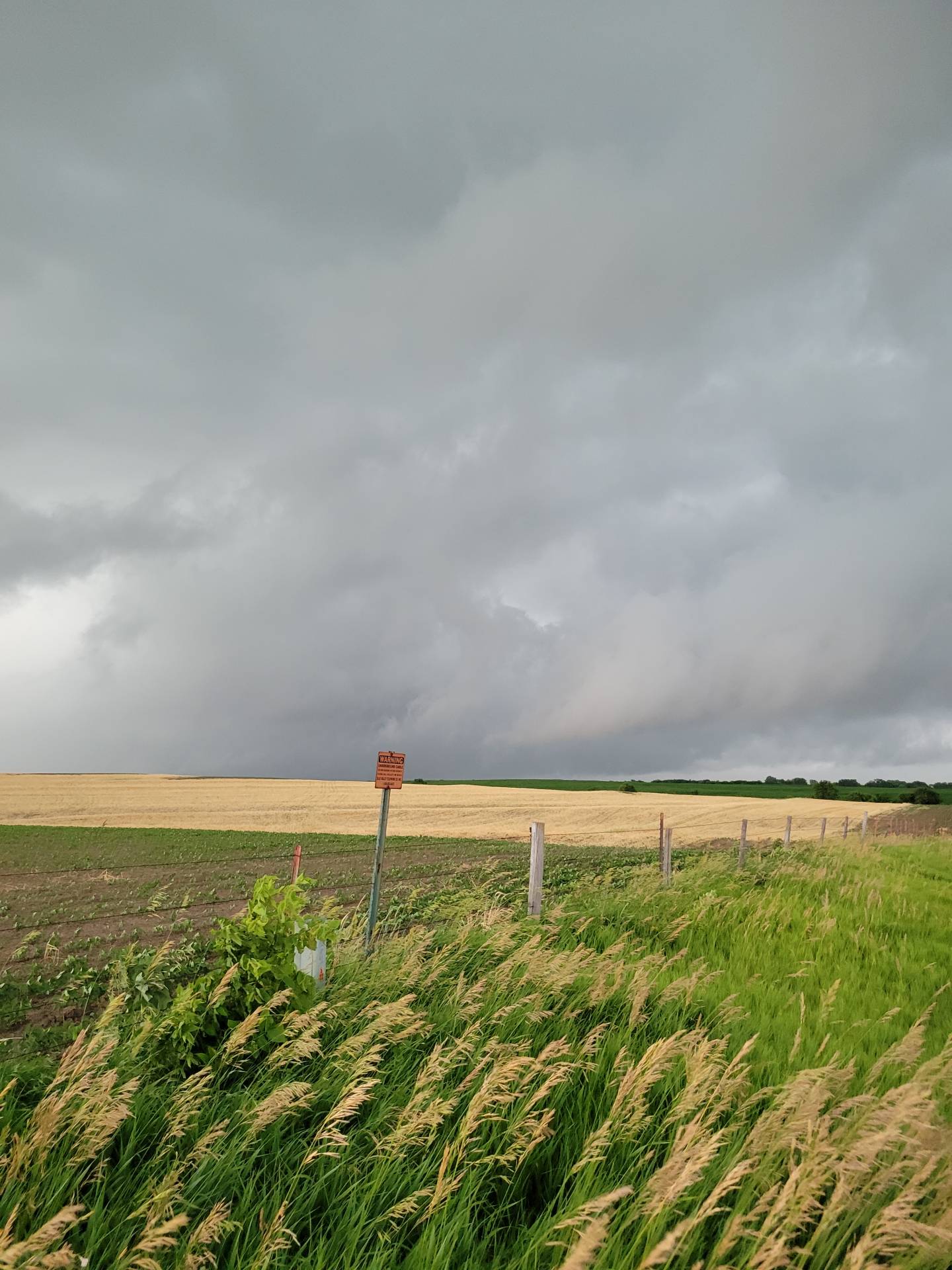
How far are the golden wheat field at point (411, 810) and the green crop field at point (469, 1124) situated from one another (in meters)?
33.5

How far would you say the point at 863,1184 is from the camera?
392 centimetres

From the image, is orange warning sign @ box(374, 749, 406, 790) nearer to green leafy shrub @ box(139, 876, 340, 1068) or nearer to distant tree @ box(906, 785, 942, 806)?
green leafy shrub @ box(139, 876, 340, 1068)

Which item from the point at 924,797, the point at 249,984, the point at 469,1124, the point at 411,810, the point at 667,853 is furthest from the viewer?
the point at 924,797

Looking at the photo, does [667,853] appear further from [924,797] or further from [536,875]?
[924,797]

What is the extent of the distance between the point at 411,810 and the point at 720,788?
281 ft

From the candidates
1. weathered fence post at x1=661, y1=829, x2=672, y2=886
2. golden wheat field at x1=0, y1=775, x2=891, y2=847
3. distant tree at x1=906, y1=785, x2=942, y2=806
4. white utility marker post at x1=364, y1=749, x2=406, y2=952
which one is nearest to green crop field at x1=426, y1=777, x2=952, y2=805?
distant tree at x1=906, y1=785, x2=942, y2=806

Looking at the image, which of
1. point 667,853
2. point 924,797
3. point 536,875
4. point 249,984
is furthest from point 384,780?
point 924,797

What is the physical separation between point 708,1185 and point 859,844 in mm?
26879

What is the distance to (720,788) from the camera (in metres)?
131

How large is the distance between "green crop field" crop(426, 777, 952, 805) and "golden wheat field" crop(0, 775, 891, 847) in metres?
21.1

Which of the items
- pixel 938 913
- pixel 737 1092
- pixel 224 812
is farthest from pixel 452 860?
pixel 224 812

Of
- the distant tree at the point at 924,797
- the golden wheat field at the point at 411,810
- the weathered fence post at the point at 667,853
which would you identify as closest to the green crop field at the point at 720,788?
the distant tree at the point at 924,797

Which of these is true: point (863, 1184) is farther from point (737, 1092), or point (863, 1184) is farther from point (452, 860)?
point (452, 860)

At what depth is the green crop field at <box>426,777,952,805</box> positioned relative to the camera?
111 m
